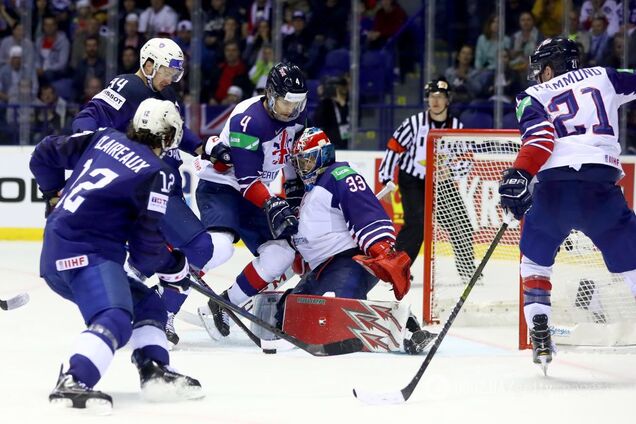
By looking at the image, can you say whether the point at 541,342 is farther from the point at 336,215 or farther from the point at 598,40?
the point at 598,40

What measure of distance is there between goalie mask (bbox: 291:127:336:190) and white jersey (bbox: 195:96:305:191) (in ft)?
0.74

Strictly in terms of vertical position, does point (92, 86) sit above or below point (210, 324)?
above

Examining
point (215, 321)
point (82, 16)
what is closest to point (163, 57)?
point (215, 321)

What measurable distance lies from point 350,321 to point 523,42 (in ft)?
16.1

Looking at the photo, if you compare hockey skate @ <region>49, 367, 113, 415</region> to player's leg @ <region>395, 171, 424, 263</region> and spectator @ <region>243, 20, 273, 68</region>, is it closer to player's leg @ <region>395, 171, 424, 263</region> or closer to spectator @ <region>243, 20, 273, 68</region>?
player's leg @ <region>395, 171, 424, 263</region>

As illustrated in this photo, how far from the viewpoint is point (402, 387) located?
4227mm

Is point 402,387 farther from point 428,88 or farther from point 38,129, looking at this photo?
point 38,129

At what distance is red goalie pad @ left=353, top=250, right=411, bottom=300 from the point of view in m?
4.78

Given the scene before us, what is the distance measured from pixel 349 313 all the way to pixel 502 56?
475 cm

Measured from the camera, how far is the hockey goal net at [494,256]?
5.14 metres

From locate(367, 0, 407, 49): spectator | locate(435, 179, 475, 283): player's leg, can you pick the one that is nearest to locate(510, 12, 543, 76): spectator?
locate(367, 0, 407, 49): spectator

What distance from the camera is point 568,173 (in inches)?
173

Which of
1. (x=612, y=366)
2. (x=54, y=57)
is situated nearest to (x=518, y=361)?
(x=612, y=366)

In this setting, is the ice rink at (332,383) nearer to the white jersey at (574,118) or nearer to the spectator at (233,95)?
the white jersey at (574,118)
